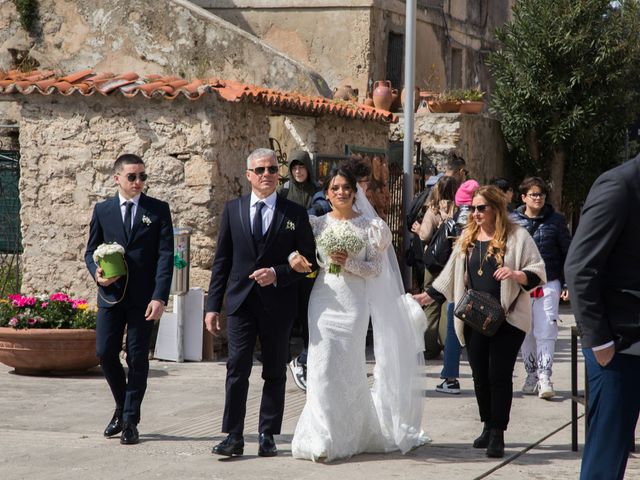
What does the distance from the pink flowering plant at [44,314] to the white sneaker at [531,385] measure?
378cm

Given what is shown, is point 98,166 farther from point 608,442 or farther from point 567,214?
point 567,214

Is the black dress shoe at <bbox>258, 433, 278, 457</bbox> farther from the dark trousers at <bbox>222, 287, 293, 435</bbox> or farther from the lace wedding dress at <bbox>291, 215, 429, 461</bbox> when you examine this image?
the lace wedding dress at <bbox>291, 215, 429, 461</bbox>

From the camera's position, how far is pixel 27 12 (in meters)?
17.3

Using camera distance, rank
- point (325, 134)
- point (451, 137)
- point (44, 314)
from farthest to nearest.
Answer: point (451, 137) < point (325, 134) < point (44, 314)

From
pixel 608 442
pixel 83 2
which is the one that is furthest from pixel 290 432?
pixel 83 2

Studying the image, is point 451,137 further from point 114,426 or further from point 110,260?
point 114,426

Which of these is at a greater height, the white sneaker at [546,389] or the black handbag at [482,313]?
the black handbag at [482,313]

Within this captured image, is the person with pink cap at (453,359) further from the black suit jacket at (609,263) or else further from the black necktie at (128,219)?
the black suit jacket at (609,263)

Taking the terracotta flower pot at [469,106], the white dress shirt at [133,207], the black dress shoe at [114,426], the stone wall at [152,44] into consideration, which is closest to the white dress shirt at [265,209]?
the white dress shirt at [133,207]

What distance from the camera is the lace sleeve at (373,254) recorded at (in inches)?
300

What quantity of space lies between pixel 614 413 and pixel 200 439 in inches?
144

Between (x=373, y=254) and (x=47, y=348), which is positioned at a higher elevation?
(x=373, y=254)

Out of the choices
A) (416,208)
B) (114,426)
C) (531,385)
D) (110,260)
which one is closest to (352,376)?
(114,426)

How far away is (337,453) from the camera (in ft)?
23.7
